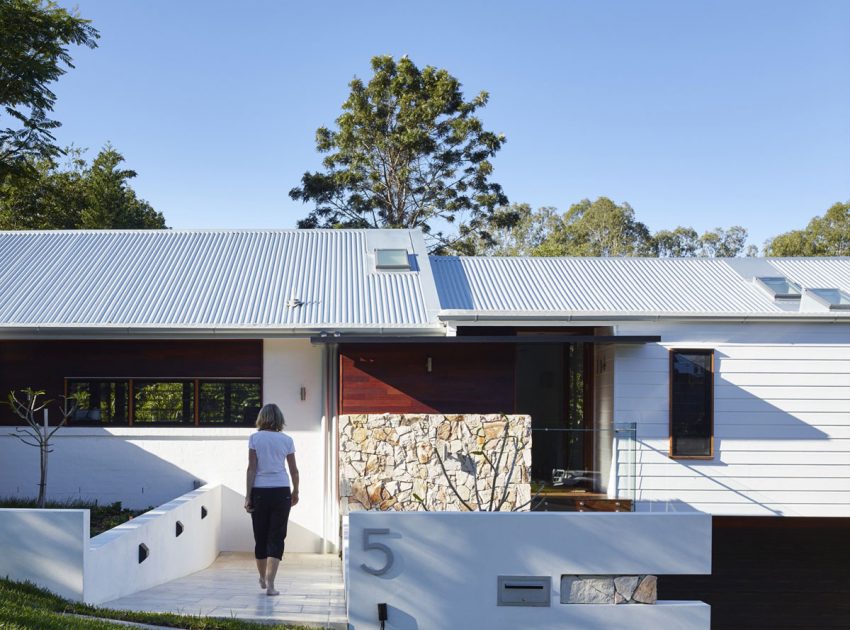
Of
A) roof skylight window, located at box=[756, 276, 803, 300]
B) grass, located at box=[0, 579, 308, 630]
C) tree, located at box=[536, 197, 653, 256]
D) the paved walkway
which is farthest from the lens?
tree, located at box=[536, 197, 653, 256]

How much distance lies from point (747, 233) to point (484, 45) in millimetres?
32158

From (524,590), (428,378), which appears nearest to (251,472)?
(524,590)

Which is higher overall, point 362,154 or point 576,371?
point 362,154

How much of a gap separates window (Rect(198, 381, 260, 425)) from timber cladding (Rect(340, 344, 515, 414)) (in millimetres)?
1646

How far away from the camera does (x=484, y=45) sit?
2348cm

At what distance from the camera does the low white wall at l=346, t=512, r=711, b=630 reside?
7.57 metres

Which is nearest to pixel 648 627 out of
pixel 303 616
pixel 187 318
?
pixel 303 616

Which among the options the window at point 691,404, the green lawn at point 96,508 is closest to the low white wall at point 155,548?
the green lawn at point 96,508

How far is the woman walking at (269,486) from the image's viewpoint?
8.20 metres

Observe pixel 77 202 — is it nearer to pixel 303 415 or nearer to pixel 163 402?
pixel 163 402

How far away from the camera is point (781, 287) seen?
44.4 ft

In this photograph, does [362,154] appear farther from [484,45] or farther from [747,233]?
[747,233]

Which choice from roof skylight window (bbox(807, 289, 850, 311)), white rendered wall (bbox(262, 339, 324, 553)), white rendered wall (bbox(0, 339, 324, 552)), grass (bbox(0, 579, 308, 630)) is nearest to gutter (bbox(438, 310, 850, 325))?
roof skylight window (bbox(807, 289, 850, 311))

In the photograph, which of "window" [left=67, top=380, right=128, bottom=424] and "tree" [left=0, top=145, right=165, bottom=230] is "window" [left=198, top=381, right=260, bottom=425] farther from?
"tree" [left=0, top=145, right=165, bottom=230]
